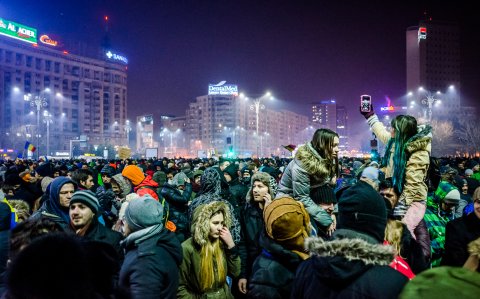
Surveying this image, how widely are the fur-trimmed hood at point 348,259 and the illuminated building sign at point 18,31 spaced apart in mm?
116445

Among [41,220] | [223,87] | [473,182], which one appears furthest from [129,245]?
[223,87]

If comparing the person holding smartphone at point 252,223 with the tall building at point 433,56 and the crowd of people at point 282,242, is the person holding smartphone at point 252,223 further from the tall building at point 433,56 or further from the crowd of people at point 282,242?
the tall building at point 433,56

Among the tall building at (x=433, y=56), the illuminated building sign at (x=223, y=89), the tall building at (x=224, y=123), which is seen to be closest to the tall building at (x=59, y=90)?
the tall building at (x=224, y=123)

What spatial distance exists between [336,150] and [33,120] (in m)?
100

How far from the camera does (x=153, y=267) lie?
3439mm

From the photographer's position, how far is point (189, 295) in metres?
4.19

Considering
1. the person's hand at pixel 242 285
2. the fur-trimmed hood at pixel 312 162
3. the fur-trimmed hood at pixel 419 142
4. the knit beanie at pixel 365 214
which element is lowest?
the person's hand at pixel 242 285

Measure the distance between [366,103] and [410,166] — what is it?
4.85ft

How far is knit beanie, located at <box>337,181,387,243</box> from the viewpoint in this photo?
2.44 m

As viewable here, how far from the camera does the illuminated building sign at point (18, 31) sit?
99.8 metres

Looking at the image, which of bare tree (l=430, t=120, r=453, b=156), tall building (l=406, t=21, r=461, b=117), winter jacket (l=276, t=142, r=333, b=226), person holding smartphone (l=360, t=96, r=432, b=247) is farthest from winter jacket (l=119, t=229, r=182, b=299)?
tall building (l=406, t=21, r=461, b=117)

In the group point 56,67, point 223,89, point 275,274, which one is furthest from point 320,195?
point 223,89

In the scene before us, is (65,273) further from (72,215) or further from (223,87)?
(223,87)

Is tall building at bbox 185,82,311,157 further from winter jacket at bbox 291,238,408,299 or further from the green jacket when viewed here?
winter jacket at bbox 291,238,408,299
